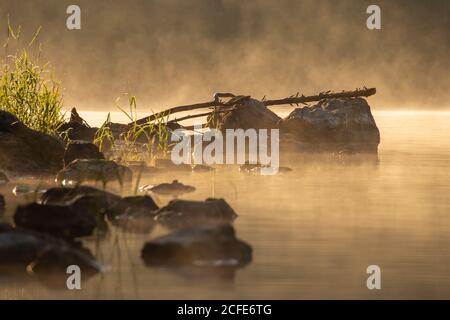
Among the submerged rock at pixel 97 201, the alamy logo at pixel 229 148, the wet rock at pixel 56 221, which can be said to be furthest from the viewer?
the alamy logo at pixel 229 148

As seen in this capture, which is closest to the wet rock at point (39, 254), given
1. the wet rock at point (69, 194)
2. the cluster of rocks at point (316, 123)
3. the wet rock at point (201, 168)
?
the wet rock at point (69, 194)

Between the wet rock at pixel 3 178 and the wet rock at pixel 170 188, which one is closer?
the wet rock at pixel 170 188

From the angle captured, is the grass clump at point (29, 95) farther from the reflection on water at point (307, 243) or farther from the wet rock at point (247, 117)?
the wet rock at point (247, 117)

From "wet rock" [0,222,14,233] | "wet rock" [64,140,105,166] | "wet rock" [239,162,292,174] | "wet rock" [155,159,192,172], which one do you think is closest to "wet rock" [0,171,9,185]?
"wet rock" [64,140,105,166]

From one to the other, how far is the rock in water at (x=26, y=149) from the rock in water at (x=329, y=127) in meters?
12.0

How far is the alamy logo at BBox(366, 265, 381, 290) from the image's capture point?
33.2ft

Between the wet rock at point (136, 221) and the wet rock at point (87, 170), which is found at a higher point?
the wet rock at point (87, 170)

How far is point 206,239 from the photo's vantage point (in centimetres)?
1112

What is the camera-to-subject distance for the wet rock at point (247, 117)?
31.6 metres

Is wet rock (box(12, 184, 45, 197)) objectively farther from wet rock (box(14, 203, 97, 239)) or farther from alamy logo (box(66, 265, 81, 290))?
alamy logo (box(66, 265, 81, 290))

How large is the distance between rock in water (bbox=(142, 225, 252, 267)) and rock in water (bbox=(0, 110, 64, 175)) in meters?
9.35

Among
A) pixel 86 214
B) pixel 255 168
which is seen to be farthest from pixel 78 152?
pixel 86 214
